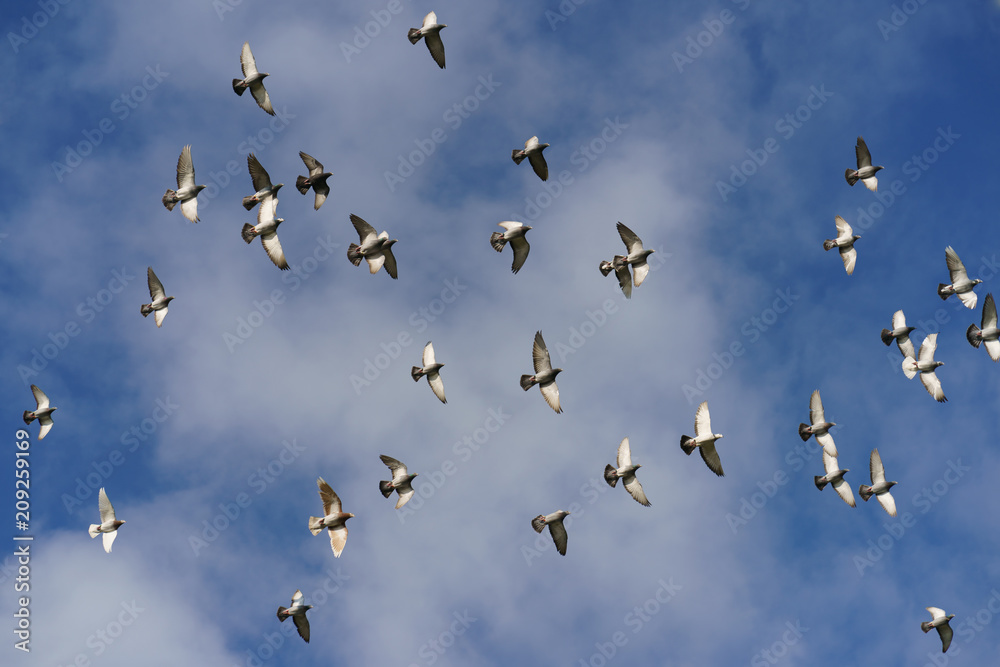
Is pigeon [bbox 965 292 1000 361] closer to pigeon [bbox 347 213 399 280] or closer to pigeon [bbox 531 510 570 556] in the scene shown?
pigeon [bbox 531 510 570 556]

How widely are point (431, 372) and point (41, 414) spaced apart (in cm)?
2024

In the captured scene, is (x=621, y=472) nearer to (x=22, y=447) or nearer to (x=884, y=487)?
(x=884, y=487)

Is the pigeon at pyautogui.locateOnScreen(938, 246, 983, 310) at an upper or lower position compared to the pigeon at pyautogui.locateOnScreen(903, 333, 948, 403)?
upper

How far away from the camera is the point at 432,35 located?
49.8 meters

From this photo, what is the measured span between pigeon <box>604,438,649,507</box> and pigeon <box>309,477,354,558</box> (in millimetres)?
12186

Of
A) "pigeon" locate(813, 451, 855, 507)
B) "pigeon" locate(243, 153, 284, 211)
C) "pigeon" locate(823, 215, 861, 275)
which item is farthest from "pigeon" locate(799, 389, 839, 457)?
"pigeon" locate(243, 153, 284, 211)

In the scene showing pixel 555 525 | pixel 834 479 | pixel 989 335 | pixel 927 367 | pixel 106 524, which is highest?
pixel 989 335

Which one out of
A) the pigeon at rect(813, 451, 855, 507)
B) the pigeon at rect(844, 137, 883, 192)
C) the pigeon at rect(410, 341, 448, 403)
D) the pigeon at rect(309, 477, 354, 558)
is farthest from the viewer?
the pigeon at rect(844, 137, 883, 192)

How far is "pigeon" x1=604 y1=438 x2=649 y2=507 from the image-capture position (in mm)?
50750

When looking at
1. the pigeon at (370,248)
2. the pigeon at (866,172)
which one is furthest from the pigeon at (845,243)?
the pigeon at (370,248)

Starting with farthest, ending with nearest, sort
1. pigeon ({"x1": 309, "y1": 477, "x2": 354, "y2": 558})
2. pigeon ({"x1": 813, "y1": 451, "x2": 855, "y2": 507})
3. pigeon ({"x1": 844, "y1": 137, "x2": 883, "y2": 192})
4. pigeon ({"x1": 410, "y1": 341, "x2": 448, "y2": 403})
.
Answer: pigeon ({"x1": 844, "y1": 137, "x2": 883, "y2": 192})
pigeon ({"x1": 813, "y1": 451, "x2": 855, "y2": 507})
pigeon ({"x1": 410, "y1": 341, "x2": 448, "y2": 403})
pigeon ({"x1": 309, "y1": 477, "x2": 354, "y2": 558})

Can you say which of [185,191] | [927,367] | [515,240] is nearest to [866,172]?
[927,367]

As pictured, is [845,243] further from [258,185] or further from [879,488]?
[258,185]

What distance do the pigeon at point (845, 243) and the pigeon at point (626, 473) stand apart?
56.1 ft
